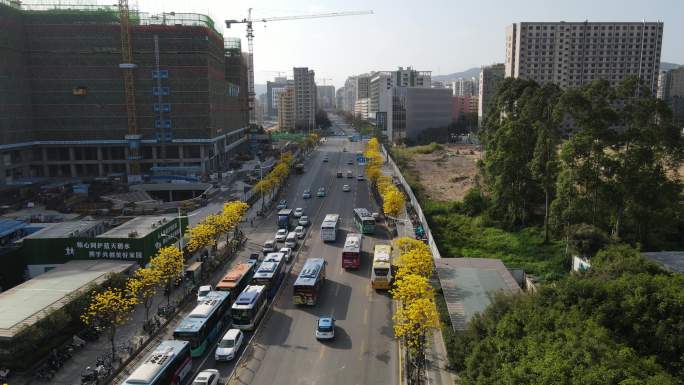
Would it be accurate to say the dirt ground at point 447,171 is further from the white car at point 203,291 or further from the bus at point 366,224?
the white car at point 203,291

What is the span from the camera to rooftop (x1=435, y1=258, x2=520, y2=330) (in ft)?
83.1

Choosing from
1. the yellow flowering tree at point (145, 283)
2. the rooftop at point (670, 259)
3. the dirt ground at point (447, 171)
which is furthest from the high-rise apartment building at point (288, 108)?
the rooftop at point (670, 259)

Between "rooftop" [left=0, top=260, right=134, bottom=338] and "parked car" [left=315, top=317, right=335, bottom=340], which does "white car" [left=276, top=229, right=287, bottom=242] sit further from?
"parked car" [left=315, top=317, right=335, bottom=340]

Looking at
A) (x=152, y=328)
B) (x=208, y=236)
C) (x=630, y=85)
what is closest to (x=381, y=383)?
(x=152, y=328)

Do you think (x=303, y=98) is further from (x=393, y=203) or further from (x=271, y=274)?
(x=271, y=274)

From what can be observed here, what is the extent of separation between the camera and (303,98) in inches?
7500

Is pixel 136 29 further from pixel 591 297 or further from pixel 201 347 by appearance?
pixel 591 297

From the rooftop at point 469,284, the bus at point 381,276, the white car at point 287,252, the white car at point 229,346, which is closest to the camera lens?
the white car at point 229,346

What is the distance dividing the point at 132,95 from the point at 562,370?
78.0 meters

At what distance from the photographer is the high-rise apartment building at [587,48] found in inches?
5010

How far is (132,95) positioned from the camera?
261 ft

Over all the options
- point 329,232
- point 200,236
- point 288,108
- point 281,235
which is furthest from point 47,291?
point 288,108

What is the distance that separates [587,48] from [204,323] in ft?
431

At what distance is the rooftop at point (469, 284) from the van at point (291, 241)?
13.3 m
